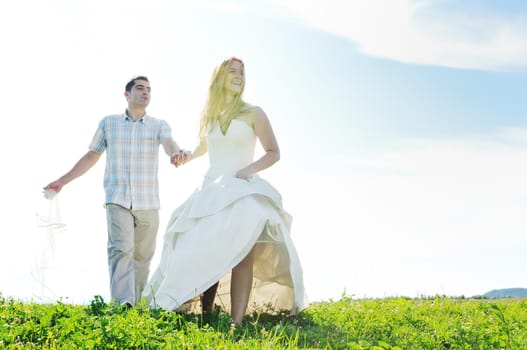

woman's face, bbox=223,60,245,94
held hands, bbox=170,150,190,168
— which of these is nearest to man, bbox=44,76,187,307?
held hands, bbox=170,150,190,168

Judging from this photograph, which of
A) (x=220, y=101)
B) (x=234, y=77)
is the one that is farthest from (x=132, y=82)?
(x=234, y=77)

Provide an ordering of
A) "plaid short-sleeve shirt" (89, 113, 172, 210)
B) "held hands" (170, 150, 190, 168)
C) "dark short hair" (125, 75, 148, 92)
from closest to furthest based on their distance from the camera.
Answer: "held hands" (170, 150, 190, 168) < "plaid short-sleeve shirt" (89, 113, 172, 210) < "dark short hair" (125, 75, 148, 92)

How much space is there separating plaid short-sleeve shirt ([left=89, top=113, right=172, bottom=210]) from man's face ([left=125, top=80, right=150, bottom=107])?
22cm

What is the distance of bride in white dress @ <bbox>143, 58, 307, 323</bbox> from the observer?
7926 mm

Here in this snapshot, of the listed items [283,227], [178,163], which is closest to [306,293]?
[283,227]

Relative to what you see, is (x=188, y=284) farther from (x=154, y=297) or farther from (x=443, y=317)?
(x=443, y=317)

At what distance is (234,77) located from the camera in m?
8.35

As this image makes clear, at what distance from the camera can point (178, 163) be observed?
877 cm

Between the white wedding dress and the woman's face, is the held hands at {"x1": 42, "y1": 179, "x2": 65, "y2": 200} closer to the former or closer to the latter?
the white wedding dress

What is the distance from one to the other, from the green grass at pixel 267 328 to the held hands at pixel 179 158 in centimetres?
196

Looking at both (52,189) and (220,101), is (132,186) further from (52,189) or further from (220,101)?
(220,101)

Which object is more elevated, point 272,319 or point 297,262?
point 297,262

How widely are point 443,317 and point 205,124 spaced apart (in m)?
4.23

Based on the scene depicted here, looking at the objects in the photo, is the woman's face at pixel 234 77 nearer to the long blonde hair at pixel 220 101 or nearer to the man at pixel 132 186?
the long blonde hair at pixel 220 101
